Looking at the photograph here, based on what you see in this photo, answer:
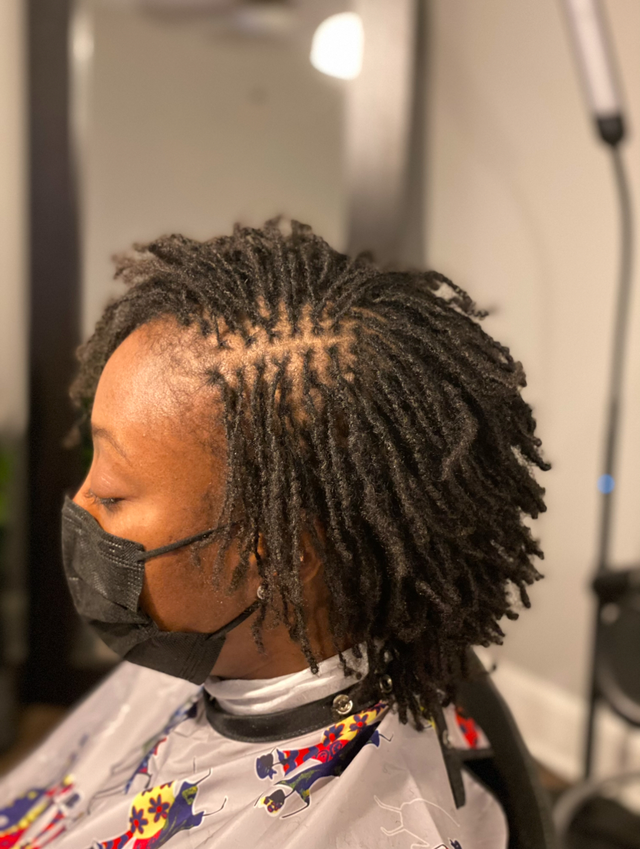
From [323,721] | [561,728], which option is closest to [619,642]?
[561,728]

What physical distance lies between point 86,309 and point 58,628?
0.92m

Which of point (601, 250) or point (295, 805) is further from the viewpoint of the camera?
point (601, 250)

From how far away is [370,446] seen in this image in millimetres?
635

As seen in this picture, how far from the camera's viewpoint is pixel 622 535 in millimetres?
1783

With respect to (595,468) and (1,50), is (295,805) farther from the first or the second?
(1,50)

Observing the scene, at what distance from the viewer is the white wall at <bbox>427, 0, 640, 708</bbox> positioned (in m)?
1.75

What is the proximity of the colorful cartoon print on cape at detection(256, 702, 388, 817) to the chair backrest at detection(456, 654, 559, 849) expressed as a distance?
0.46 feet

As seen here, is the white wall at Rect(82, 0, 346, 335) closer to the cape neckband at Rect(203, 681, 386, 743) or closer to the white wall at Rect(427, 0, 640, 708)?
the white wall at Rect(427, 0, 640, 708)

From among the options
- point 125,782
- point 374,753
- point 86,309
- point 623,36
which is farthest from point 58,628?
point 623,36

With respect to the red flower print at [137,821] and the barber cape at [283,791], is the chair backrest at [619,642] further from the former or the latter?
the red flower print at [137,821]

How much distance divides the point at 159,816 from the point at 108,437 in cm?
37

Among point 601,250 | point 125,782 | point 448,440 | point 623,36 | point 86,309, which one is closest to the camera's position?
point 448,440

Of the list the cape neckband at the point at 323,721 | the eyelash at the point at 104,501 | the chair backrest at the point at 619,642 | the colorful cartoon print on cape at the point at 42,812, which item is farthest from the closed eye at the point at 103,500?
the chair backrest at the point at 619,642

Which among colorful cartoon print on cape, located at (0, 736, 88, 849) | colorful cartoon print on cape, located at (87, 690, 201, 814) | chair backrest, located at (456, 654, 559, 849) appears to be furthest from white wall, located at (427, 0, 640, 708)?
colorful cartoon print on cape, located at (0, 736, 88, 849)
